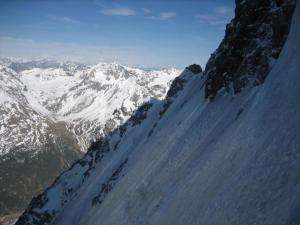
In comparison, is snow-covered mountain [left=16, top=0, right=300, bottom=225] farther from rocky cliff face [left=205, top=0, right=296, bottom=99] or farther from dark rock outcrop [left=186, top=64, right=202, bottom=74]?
dark rock outcrop [left=186, top=64, right=202, bottom=74]

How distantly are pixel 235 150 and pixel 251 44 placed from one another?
20.8m

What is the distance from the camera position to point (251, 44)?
44625mm

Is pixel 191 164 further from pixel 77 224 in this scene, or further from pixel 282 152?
pixel 77 224

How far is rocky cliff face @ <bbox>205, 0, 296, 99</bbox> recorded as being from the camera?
1540 inches

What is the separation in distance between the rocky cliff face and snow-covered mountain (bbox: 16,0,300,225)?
0.17 metres

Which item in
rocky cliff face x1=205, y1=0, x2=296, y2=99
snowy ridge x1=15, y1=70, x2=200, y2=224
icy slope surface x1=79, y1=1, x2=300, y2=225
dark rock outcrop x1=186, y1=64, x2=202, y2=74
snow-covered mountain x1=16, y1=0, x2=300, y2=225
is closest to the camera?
icy slope surface x1=79, y1=1, x2=300, y2=225

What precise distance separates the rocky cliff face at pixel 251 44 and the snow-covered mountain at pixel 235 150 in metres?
0.17

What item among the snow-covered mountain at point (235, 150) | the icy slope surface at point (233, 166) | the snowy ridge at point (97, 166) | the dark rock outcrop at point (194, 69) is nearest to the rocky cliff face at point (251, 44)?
the snow-covered mountain at point (235, 150)

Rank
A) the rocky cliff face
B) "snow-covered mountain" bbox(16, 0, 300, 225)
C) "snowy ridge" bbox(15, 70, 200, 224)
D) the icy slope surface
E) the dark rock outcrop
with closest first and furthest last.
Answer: the icy slope surface → "snow-covered mountain" bbox(16, 0, 300, 225) → the rocky cliff face → "snowy ridge" bbox(15, 70, 200, 224) → the dark rock outcrop

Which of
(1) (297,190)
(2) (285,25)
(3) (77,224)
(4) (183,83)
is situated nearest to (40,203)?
(3) (77,224)

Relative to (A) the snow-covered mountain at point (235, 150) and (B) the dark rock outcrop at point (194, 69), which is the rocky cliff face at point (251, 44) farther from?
(B) the dark rock outcrop at point (194, 69)

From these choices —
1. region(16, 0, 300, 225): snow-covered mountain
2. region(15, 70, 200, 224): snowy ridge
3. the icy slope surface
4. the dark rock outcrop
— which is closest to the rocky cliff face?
region(16, 0, 300, 225): snow-covered mountain

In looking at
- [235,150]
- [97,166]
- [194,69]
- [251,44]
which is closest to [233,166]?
[235,150]

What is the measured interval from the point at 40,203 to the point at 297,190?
111020 mm
